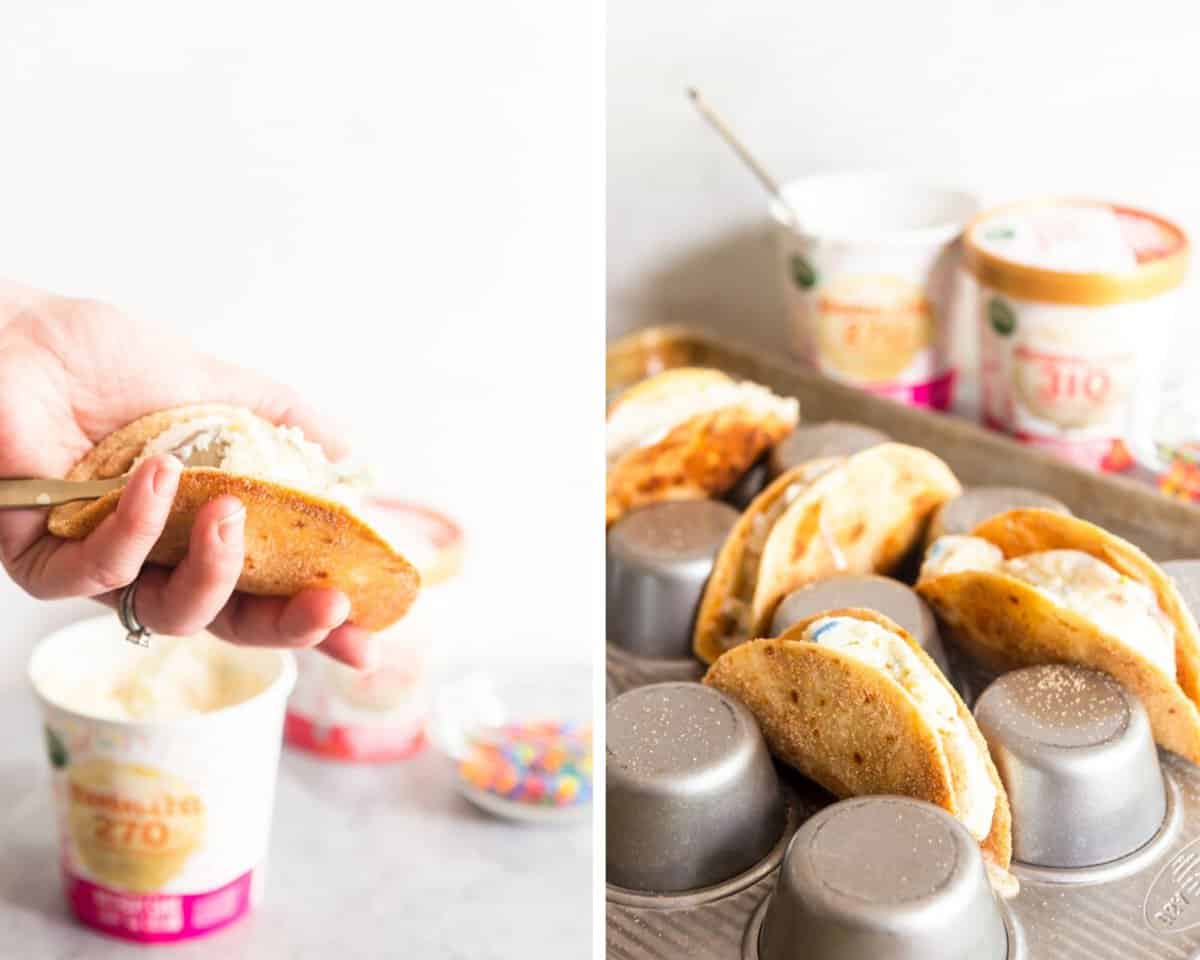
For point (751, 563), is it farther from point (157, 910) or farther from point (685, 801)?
point (157, 910)

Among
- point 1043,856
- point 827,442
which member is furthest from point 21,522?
point 827,442

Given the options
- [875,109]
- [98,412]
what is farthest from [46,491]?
Result: [875,109]

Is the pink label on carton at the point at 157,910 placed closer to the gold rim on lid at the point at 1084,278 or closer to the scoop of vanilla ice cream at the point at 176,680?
the scoop of vanilla ice cream at the point at 176,680

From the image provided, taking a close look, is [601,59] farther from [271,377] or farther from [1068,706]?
[1068,706]

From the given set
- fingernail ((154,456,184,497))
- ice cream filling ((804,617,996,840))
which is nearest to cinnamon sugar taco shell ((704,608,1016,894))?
ice cream filling ((804,617,996,840))

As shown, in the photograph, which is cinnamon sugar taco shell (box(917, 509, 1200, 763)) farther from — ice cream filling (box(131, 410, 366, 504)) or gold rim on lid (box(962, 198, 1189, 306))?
ice cream filling (box(131, 410, 366, 504))
